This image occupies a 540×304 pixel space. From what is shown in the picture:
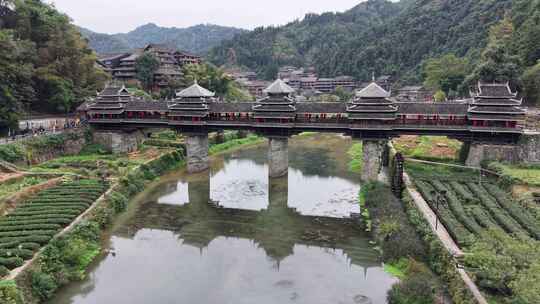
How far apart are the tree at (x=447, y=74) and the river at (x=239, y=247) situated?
45553 millimetres

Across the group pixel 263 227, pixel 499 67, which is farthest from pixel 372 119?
pixel 499 67

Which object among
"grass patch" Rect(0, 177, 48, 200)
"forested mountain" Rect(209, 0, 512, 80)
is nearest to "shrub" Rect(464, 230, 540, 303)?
"grass patch" Rect(0, 177, 48, 200)

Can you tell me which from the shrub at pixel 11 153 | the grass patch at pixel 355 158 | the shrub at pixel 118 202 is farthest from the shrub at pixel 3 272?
the grass patch at pixel 355 158

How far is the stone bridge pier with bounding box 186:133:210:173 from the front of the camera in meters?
49.6

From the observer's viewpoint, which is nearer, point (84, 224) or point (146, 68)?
point (84, 224)

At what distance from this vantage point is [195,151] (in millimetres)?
49906

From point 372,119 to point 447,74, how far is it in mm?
50060

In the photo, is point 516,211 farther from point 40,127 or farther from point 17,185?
point 40,127

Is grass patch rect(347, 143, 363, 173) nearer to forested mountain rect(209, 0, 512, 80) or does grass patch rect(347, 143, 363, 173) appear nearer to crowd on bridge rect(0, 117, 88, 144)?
crowd on bridge rect(0, 117, 88, 144)

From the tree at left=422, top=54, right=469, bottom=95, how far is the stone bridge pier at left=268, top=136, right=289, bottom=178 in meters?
47.3

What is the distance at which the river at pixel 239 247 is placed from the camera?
944 inches

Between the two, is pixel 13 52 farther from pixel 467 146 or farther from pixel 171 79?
pixel 467 146

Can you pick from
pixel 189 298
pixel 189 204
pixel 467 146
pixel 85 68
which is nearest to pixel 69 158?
pixel 189 204

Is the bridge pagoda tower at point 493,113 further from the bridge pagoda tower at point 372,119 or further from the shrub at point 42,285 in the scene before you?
the shrub at point 42,285
